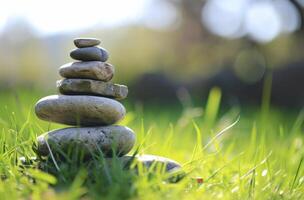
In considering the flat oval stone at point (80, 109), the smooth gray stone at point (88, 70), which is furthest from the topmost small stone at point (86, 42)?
the flat oval stone at point (80, 109)

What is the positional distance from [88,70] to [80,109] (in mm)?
232

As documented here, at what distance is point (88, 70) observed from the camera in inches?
116

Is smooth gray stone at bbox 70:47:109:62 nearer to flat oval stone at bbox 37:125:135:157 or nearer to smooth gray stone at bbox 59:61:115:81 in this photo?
smooth gray stone at bbox 59:61:115:81

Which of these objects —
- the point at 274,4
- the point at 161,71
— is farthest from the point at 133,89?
the point at 274,4

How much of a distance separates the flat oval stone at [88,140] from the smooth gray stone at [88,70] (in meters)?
0.30

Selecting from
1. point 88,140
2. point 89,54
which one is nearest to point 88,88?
point 89,54

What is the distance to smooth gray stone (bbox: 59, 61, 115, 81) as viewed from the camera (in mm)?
2961

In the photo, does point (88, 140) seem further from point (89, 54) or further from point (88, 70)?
point (89, 54)

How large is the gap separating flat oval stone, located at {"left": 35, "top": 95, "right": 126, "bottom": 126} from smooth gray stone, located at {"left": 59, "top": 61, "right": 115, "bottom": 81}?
14 cm

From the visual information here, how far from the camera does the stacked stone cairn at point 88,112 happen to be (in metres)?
2.83

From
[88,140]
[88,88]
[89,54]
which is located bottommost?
[88,140]

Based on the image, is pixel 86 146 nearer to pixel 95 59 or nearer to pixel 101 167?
pixel 101 167

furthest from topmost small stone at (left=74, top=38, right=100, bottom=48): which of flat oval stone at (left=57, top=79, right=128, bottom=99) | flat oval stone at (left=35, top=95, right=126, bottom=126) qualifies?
flat oval stone at (left=35, top=95, right=126, bottom=126)

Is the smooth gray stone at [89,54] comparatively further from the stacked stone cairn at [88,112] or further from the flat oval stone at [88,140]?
the flat oval stone at [88,140]
